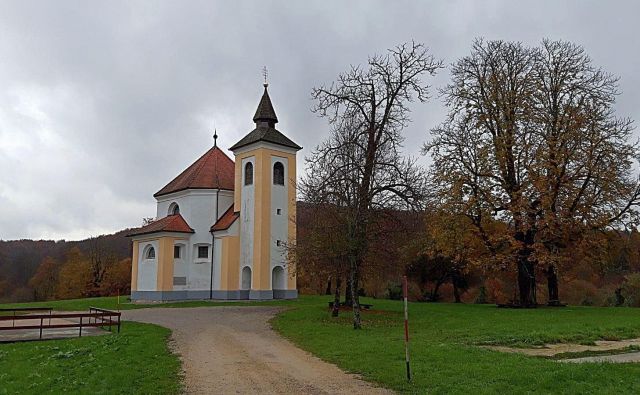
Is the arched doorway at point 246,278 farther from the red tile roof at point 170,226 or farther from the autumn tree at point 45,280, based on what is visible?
the autumn tree at point 45,280

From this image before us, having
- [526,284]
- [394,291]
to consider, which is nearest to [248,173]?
[394,291]

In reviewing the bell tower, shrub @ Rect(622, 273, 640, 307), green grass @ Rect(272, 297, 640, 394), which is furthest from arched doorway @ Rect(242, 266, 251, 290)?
shrub @ Rect(622, 273, 640, 307)

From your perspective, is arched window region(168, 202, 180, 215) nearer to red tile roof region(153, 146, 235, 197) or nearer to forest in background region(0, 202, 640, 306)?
red tile roof region(153, 146, 235, 197)

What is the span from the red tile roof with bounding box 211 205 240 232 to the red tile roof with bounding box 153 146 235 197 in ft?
7.33

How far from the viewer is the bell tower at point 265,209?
3991cm

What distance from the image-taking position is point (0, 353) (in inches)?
590

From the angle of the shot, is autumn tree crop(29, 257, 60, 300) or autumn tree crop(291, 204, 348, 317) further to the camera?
autumn tree crop(29, 257, 60, 300)

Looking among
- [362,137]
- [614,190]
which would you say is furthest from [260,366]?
[614,190]

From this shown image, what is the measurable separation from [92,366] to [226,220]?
98.5 feet

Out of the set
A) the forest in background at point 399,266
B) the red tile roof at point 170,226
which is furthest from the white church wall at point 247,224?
the forest in background at point 399,266

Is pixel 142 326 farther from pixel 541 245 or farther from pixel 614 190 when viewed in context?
pixel 614 190

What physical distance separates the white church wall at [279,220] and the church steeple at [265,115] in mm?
3414

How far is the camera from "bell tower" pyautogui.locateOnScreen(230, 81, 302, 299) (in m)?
39.9

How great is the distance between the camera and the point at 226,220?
42094 millimetres
